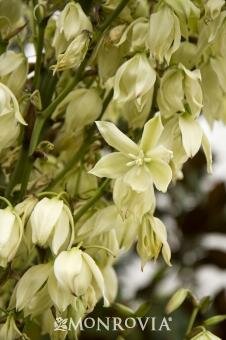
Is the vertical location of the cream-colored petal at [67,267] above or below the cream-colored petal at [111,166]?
below

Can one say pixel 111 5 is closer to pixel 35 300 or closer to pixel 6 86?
pixel 6 86

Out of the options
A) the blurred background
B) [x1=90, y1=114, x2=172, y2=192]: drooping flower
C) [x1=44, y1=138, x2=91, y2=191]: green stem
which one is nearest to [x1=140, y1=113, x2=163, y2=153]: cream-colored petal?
[x1=90, y1=114, x2=172, y2=192]: drooping flower

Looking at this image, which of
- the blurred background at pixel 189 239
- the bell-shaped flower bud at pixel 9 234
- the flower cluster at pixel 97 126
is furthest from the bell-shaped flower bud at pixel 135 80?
the blurred background at pixel 189 239

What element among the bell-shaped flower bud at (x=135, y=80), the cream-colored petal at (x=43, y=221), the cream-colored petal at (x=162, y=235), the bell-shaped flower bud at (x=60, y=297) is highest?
the bell-shaped flower bud at (x=135, y=80)

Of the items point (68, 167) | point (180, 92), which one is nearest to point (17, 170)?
point (68, 167)

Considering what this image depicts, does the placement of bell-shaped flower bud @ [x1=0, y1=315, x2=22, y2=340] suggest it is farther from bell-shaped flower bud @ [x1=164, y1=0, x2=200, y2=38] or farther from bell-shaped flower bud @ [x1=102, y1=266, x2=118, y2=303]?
bell-shaped flower bud @ [x1=164, y1=0, x2=200, y2=38]

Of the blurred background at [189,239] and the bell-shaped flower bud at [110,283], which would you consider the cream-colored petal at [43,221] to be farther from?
the blurred background at [189,239]

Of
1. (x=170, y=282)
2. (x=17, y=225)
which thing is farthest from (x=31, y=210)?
(x=170, y=282)
